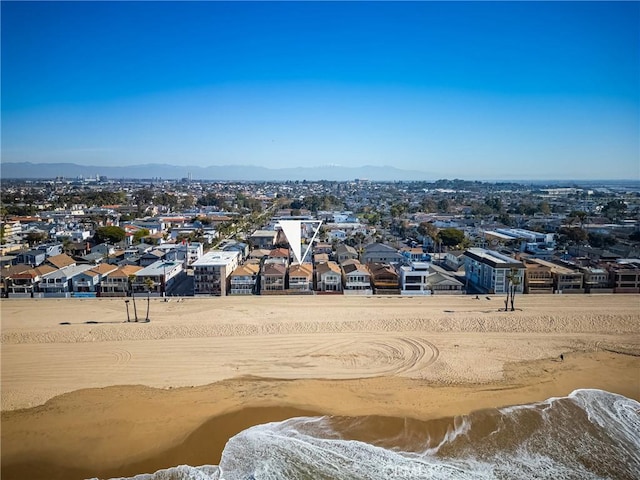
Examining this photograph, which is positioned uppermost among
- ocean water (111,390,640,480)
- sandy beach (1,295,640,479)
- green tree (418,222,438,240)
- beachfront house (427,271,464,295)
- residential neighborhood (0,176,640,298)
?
green tree (418,222,438,240)

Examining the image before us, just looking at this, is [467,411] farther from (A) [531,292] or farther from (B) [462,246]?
(B) [462,246]

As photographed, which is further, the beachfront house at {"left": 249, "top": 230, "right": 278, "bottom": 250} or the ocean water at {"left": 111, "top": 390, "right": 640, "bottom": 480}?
the beachfront house at {"left": 249, "top": 230, "right": 278, "bottom": 250}

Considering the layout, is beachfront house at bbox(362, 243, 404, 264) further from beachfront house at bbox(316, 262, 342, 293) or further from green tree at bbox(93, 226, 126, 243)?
green tree at bbox(93, 226, 126, 243)

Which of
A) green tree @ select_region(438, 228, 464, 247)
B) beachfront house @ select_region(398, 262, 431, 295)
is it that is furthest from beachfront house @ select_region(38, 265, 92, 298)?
green tree @ select_region(438, 228, 464, 247)

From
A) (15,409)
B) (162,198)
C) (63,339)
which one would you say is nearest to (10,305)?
(63,339)

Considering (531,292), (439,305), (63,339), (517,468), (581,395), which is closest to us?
(517,468)

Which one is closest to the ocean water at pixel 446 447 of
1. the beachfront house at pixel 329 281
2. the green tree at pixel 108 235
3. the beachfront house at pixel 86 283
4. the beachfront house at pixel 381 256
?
the beachfront house at pixel 329 281
